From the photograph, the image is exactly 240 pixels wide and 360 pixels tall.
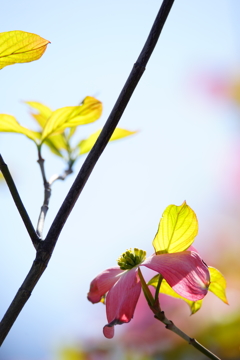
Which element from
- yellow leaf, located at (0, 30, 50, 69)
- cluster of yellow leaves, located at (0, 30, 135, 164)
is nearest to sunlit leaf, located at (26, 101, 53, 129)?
cluster of yellow leaves, located at (0, 30, 135, 164)

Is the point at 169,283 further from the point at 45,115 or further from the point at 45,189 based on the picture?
the point at 45,115

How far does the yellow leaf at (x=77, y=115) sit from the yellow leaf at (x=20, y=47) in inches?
3.8

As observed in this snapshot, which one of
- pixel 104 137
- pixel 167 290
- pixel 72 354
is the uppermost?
pixel 104 137

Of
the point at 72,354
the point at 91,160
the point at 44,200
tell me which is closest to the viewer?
the point at 91,160

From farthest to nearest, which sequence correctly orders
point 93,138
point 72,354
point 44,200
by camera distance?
point 72,354, point 93,138, point 44,200

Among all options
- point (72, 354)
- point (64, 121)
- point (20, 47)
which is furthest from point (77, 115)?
point (72, 354)

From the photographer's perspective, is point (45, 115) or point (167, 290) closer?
point (167, 290)

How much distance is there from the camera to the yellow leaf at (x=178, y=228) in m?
0.26

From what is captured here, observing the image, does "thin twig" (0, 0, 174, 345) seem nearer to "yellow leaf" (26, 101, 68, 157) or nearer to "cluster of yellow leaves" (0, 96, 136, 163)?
"cluster of yellow leaves" (0, 96, 136, 163)

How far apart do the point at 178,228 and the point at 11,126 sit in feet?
0.61

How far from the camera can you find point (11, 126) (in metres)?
0.36

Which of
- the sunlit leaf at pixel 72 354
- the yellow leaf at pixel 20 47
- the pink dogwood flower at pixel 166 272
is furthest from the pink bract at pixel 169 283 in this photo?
the sunlit leaf at pixel 72 354

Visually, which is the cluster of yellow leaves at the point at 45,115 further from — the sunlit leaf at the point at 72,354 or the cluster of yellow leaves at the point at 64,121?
the sunlit leaf at the point at 72,354

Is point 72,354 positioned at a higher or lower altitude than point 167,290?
lower
